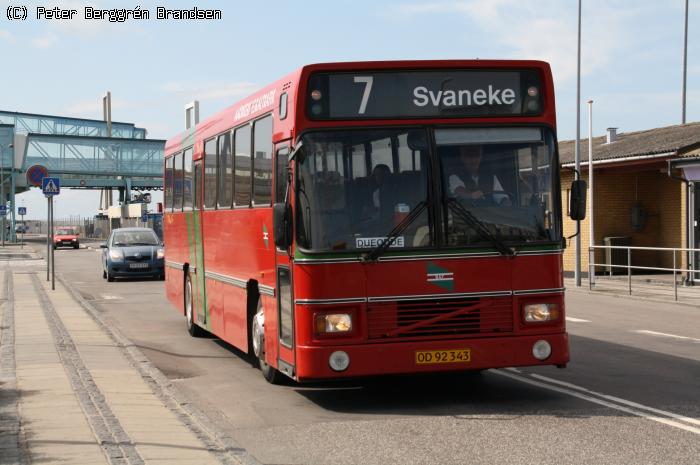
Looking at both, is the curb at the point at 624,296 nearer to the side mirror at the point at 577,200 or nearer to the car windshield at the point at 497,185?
the side mirror at the point at 577,200

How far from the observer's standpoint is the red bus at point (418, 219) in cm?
944

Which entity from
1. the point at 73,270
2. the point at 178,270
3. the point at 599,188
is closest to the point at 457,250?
the point at 178,270

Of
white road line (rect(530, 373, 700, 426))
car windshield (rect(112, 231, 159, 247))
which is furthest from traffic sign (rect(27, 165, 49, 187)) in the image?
white road line (rect(530, 373, 700, 426))

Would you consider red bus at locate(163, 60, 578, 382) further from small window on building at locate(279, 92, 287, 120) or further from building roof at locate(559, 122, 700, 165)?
building roof at locate(559, 122, 700, 165)

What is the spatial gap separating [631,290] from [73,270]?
881 inches

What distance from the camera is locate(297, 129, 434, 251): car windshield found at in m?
9.48

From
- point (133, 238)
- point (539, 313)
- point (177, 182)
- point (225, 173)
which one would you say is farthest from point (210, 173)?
point (133, 238)

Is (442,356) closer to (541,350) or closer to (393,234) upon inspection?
(541,350)

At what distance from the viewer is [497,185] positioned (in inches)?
381

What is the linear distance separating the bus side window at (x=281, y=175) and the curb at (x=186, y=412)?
2048mm

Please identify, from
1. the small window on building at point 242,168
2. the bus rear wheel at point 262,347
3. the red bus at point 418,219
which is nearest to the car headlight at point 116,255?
the small window on building at point 242,168

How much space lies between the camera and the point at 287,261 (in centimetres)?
990

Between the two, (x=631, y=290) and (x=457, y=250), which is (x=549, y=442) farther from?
(x=631, y=290)

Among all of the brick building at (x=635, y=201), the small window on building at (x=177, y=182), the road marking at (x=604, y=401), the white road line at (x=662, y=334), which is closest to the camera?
the road marking at (x=604, y=401)
